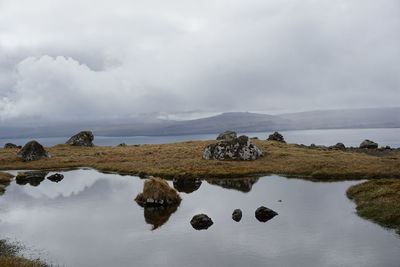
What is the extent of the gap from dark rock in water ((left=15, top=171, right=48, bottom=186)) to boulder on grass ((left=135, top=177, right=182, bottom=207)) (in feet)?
97.0

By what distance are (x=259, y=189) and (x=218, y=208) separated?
1333 cm

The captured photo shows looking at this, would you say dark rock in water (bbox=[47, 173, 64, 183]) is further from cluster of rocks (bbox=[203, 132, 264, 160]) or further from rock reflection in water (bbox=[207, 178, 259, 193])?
cluster of rocks (bbox=[203, 132, 264, 160])

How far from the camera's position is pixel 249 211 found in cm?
4091

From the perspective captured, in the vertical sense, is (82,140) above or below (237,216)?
above

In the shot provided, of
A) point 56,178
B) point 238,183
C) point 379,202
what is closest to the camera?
point 379,202

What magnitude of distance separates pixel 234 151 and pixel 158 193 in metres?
43.5

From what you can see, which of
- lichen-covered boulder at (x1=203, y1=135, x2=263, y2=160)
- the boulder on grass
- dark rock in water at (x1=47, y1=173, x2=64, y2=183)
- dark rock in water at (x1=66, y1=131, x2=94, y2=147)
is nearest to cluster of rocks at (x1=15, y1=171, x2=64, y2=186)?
dark rock in water at (x1=47, y1=173, x2=64, y2=183)

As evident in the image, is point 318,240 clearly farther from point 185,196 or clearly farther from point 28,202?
point 28,202

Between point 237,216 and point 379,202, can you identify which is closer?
point 237,216

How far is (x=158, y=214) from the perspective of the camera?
4106 centimetres

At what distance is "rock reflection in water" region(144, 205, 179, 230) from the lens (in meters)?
37.4

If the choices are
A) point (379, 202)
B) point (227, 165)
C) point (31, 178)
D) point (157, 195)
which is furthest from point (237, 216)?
point (31, 178)

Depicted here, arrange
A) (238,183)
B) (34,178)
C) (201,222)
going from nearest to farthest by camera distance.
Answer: (201,222)
(238,183)
(34,178)

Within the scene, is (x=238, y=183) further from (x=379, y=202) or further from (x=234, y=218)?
(x=379, y=202)
